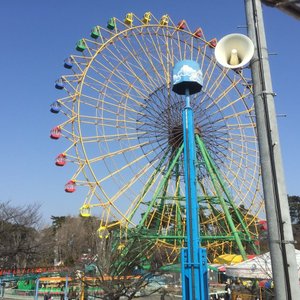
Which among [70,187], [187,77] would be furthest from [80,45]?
[187,77]

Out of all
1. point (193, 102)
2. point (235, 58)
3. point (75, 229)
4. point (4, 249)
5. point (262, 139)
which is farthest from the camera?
point (75, 229)

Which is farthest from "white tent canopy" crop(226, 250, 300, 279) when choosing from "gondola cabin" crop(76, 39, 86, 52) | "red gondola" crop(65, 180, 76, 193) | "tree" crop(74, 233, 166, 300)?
"gondola cabin" crop(76, 39, 86, 52)

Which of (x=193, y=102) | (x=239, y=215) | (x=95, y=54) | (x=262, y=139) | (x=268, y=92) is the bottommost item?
(x=262, y=139)

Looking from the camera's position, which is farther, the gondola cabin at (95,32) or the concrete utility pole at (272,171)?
the gondola cabin at (95,32)

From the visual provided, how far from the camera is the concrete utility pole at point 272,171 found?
10.0ft

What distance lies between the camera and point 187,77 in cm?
1405

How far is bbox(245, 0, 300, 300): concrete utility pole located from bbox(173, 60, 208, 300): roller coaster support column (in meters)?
7.88

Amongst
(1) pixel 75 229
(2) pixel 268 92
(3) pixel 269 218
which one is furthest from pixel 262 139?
(1) pixel 75 229

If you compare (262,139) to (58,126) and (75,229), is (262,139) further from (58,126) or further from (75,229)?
(75,229)

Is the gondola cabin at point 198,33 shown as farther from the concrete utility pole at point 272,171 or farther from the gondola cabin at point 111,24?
the concrete utility pole at point 272,171

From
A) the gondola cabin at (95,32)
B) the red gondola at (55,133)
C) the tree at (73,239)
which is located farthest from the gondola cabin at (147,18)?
the tree at (73,239)

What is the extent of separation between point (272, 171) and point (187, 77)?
11089 mm

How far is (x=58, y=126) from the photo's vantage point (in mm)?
24875

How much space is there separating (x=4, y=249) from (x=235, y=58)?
121ft
